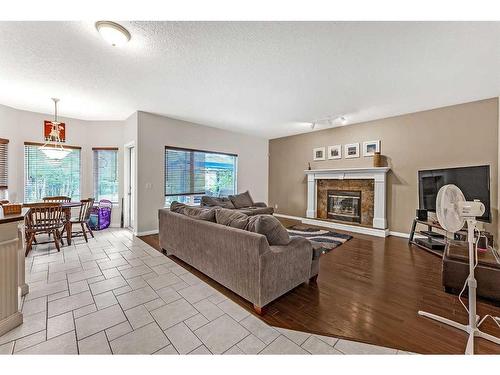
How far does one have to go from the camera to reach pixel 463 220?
176 centimetres

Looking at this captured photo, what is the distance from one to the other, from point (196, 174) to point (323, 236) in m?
3.58

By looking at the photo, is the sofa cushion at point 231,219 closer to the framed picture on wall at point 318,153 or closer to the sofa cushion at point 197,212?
the sofa cushion at point 197,212

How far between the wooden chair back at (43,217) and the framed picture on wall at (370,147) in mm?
6324

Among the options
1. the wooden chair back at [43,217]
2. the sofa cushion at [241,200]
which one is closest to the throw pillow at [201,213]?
the wooden chair back at [43,217]

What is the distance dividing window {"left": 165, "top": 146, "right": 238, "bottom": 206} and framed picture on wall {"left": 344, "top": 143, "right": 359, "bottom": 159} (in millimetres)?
3147

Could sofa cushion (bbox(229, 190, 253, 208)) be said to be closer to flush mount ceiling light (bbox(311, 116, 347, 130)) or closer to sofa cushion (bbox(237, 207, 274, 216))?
sofa cushion (bbox(237, 207, 274, 216))

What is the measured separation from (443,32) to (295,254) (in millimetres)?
2577

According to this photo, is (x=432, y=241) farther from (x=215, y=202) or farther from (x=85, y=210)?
(x=85, y=210)

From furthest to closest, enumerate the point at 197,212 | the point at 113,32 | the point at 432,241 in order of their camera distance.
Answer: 1. the point at 432,241
2. the point at 197,212
3. the point at 113,32

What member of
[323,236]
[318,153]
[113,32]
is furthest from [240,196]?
[113,32]

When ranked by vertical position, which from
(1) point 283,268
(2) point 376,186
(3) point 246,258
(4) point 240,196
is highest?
(2) point 376,186

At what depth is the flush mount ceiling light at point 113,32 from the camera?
1.96 meters
